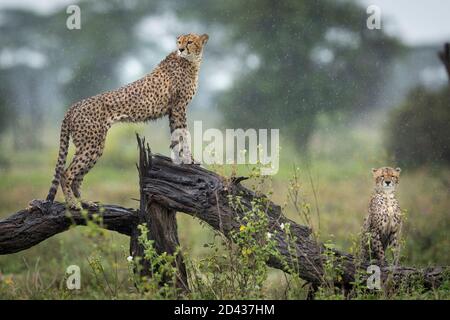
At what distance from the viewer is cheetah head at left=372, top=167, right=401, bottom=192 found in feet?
19.0

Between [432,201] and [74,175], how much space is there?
308 inches

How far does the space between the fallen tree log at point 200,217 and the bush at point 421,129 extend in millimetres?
8815

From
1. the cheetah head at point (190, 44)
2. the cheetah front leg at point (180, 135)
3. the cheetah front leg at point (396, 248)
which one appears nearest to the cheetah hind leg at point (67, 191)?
the cheetah front leg at point (180, 135)

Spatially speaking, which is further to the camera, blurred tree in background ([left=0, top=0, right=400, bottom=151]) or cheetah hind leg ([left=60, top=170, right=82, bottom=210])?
blurred tree in background ([left=0, top=0, right=400, bottom=151])

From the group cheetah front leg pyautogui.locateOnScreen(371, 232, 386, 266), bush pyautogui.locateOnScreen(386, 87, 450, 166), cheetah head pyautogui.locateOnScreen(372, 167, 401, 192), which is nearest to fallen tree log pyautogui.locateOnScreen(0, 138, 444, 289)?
cheetah front leg pyautogui.locateOnScreen(371, 232, 386, 266)

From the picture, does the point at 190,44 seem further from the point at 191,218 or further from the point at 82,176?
the point at 191,218

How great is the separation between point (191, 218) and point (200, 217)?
582 cm

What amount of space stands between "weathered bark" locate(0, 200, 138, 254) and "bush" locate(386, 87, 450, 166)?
9.30 metres

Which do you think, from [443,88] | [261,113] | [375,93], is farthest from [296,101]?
[443,88]

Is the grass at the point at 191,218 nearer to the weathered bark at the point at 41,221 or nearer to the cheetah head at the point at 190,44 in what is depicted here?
the weathered bark at the point at 41,221

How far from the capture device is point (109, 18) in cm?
2364

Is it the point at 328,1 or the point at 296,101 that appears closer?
the point at 296,101

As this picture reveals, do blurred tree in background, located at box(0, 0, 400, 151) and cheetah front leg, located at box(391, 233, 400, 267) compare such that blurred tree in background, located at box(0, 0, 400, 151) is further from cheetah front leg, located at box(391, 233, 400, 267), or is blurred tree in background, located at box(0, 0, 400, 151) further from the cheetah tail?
the cheetah tail
